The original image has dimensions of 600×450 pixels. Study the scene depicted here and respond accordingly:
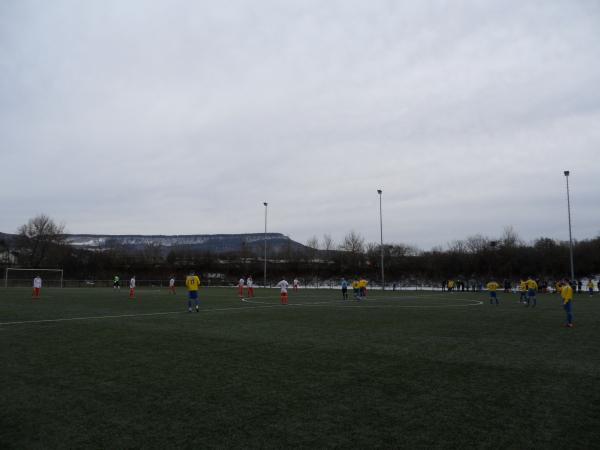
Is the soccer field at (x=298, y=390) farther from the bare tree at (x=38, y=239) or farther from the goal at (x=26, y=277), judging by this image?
the bare tree at (x=38, y=239)

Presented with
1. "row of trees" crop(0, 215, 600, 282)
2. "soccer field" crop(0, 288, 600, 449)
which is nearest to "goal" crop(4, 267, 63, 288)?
"row of trees" crop(0, 215, 600, 282)

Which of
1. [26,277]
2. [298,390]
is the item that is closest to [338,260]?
[26,277]

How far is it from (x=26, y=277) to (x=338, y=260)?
60.4 meters

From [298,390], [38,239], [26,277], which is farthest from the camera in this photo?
[38,239]

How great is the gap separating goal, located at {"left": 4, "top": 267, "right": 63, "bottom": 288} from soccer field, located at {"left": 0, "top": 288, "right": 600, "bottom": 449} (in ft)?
194

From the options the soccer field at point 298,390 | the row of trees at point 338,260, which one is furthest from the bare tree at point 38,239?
the soccer field at point 298,390

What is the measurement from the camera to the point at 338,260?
101312mm

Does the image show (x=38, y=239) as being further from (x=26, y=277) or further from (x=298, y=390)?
(x=298, y=390)

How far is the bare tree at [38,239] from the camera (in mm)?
99113

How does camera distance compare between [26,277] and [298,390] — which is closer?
[298,390]

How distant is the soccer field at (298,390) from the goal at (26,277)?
59.2 metres

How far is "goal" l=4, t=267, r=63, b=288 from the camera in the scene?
64.4 meters

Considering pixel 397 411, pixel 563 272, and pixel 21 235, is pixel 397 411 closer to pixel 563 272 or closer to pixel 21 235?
pixel 563 272

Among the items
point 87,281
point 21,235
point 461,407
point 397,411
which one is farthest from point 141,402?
point 21,235
